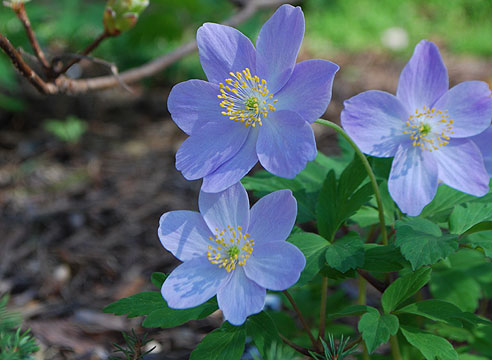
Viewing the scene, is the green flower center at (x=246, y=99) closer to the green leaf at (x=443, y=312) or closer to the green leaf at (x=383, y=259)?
the green leaf at (x=383, y=259)

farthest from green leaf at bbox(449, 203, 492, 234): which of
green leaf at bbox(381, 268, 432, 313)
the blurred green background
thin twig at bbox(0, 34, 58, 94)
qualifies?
the blurred green background

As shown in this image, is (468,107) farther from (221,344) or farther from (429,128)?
(221,344)

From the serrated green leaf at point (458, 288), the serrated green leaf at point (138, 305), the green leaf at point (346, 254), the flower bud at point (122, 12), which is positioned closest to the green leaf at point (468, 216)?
the green leaf at point (346, 254)

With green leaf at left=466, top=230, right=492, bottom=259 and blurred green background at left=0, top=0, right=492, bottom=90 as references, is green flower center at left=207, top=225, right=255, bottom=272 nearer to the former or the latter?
green leaf at left=466, top=230, right=492, bottom=259

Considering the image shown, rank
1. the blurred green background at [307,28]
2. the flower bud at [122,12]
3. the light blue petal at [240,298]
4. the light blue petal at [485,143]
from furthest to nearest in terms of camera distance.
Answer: the blurred green background at [307,28] → the flower bud at [122,12] → the light blue petal at [485,143] → the light blue petal at [240,298]

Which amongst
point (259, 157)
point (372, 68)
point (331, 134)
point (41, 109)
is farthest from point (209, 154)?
point (372, 68)
